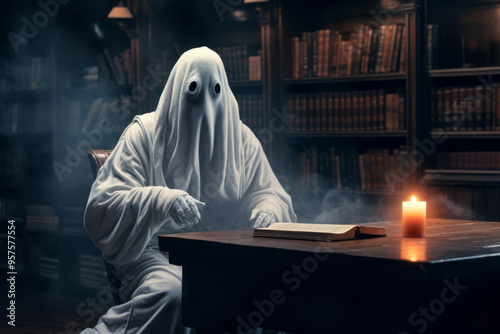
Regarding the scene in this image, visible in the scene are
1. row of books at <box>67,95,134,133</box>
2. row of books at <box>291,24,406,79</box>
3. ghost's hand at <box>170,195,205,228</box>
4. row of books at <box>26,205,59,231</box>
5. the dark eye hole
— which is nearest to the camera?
ghost's hand at <box>170,195,205,228</box>

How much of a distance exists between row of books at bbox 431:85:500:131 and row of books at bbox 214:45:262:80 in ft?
3.68

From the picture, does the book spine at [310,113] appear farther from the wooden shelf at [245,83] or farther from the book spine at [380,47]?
the book spine at [380,47]

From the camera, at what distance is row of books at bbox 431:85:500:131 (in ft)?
11.5

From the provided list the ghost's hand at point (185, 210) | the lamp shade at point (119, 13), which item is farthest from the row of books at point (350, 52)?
the ghost's hand at point (185, 210)

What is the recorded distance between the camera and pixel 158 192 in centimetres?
233

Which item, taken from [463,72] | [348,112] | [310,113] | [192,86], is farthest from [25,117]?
[463,72]

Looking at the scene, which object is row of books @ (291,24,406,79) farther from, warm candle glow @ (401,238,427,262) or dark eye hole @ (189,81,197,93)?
warm candle glow @ (401,238,427,262)

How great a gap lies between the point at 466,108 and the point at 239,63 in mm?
1444

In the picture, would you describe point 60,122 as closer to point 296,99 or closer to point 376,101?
point 296,99

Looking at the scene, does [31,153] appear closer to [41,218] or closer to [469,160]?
[41,218]

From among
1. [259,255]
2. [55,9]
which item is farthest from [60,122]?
[259,255]

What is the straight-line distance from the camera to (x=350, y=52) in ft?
12.6

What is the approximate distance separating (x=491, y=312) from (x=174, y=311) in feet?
3.53

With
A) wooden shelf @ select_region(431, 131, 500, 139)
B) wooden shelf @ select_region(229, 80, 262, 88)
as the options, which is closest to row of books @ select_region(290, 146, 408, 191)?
wooden shelf @ select_region(431, 131, 500, 139)
